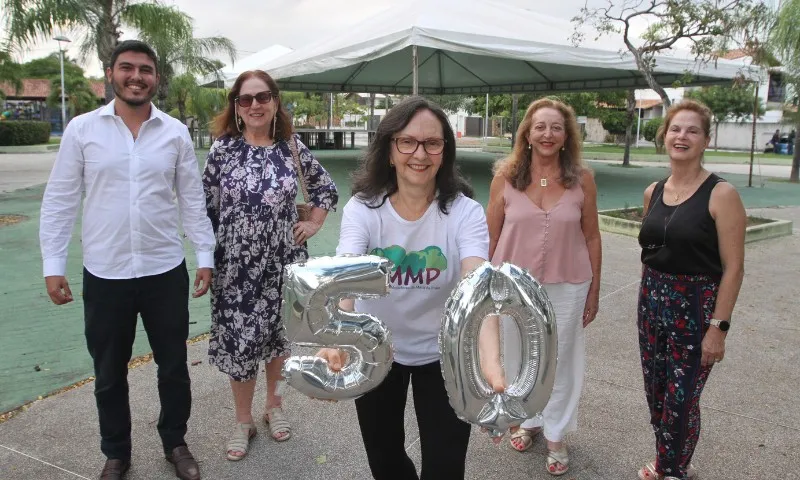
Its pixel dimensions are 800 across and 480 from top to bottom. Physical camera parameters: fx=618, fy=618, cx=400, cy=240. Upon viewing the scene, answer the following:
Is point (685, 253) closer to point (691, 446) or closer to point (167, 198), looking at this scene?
point (691, 446)

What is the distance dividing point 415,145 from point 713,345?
1467 millimetres

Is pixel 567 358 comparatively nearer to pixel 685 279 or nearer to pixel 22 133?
pixel 685 279

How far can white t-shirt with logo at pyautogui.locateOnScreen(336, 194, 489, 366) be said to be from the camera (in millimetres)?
1880

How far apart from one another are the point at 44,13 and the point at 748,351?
1246 cm

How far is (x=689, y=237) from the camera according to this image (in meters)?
2.41

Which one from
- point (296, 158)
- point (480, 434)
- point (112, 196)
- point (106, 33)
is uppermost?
point (106, 33)

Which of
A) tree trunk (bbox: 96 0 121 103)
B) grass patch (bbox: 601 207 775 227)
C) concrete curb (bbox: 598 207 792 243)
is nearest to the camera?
concrete curb (bbox: 598 207 792 243)

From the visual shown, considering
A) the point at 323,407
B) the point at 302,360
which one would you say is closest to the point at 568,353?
the point at 323,407

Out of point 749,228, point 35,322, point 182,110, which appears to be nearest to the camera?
point 35,322

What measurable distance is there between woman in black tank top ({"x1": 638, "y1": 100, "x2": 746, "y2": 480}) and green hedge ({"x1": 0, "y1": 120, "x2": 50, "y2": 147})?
3485 cm

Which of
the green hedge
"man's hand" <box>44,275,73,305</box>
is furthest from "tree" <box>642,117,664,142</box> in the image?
"man's hand" <box>44,275,73,305</box>

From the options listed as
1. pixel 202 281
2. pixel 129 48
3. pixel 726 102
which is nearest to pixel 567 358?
pixel 202 281

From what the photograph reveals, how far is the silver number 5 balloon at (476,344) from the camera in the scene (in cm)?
151

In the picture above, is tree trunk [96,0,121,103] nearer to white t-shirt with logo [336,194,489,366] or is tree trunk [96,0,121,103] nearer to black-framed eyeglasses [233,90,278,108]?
black-framed eyeglasses [233,90,278,108]
